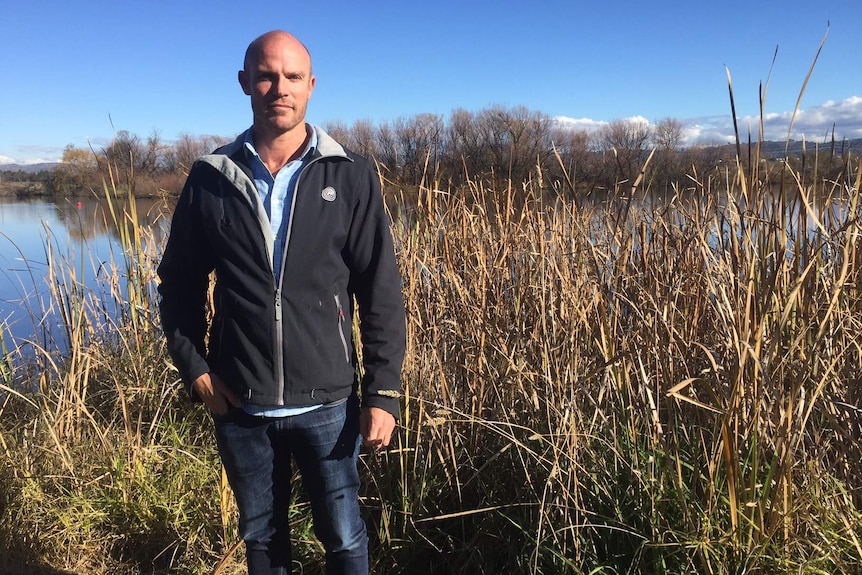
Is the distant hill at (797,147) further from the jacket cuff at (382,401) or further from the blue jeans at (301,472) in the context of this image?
the blue jeans at (301,472)

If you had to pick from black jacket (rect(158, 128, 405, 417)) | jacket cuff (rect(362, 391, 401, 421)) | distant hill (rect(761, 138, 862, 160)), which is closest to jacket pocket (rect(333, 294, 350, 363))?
black jacket (rect(158, 128, 405, 417))

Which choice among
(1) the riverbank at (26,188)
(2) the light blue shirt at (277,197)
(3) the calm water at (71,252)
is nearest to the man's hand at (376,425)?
(2) the light blue shirt at (277,197)

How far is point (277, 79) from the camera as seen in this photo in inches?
49.4

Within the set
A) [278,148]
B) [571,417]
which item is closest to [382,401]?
[571,417]

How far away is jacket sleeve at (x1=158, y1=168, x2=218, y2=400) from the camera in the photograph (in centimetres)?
135

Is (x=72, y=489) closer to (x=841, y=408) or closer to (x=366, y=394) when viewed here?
(x=366, y=394)

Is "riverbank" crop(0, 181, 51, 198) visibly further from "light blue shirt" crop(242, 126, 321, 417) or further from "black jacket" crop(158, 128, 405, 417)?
"light blue shirt" crop(242, 126, 321, 417)

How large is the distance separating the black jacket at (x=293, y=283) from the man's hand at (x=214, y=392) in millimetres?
18

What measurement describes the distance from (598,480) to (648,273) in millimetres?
889

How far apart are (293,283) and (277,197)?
214 millimetres

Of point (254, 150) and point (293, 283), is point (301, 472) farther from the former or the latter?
point (254, 150)

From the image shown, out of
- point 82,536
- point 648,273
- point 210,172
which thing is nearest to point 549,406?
point 648,273

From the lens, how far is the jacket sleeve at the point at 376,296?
135 centimetres

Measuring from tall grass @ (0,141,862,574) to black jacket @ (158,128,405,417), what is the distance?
1.24 ft
